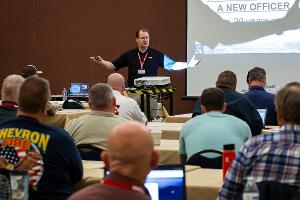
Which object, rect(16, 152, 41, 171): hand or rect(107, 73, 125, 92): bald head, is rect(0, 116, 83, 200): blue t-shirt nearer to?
rect(16, 152, 41, 171): hand

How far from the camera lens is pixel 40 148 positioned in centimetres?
339

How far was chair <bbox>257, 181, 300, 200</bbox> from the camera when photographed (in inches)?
104

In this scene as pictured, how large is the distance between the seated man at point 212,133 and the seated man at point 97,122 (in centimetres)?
54

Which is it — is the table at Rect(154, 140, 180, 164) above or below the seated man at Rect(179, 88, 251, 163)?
below

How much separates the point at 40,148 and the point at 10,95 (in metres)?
1.64

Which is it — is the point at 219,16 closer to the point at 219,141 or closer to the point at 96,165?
the point at 219,141

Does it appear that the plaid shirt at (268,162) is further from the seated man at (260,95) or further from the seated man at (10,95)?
the seated man at (260,95)

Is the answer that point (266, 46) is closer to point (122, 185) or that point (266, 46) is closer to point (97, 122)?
point (97, 122)

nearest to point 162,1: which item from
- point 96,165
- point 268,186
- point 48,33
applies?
point 48,33

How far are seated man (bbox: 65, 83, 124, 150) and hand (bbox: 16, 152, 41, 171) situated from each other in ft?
4.46

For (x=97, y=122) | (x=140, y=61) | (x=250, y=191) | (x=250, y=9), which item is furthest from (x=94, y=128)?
(x=250, y=9)

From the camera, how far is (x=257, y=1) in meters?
11.3

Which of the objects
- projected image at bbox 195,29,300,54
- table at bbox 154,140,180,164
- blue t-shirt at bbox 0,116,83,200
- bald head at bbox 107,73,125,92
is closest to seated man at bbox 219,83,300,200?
blue t-shirt at bbox 0,116,83,200

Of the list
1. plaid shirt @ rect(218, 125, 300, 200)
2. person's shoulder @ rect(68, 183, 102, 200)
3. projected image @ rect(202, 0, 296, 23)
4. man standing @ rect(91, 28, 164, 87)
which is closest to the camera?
person's shoulder @ rect(68, 183, 102, 200)
